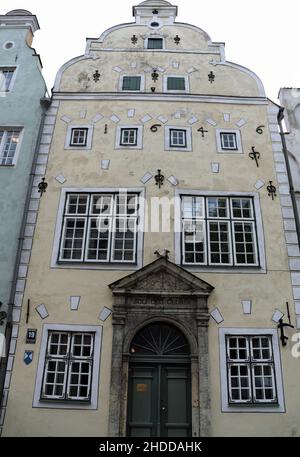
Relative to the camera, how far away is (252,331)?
9.40 meters

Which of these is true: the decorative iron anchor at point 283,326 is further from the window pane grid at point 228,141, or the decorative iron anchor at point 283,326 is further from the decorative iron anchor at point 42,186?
the decorative iron anchor at point 42,186

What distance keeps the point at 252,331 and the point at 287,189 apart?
13.8 ft

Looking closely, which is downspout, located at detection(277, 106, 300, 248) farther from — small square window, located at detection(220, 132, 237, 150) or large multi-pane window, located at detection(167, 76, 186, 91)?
large multi-pane window, located at detection(167, 76, 186, 91)

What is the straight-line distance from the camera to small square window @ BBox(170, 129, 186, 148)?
11773 mm

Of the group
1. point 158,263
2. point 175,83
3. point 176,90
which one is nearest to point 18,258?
point 158,263

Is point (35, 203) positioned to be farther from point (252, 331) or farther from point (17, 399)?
point (252, 331)

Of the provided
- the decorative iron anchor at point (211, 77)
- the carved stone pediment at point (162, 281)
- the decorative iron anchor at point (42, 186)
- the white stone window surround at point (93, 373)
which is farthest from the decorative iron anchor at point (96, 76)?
the white stone window surround at point (93, 373)

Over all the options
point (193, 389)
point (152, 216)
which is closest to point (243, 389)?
point (193, 389)

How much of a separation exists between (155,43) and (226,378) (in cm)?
1134

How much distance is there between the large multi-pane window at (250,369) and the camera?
890cm

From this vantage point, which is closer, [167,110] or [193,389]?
[193,389]

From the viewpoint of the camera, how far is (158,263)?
32.7ft

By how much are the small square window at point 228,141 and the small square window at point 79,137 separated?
13.7 ft

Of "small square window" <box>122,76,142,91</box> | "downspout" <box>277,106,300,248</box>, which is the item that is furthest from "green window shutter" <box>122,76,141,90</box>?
"downspout" <box>277,106,300,248</box>
